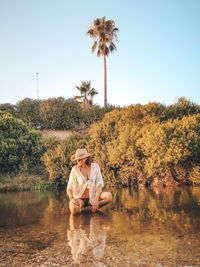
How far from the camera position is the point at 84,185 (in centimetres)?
623

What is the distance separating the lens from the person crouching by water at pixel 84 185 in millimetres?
6227

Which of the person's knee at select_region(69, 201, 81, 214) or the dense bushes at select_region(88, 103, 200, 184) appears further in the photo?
the dense bushes at select_region(88, 103, 200, 184)

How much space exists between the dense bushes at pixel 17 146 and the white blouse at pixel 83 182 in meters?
11.9

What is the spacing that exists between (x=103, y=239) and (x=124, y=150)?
10.2 metres

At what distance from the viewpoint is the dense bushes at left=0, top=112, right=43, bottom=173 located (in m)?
17.4

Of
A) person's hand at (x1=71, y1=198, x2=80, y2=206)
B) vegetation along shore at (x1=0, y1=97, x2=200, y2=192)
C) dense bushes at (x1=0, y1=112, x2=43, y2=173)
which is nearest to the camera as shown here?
person's hand at (x1=71, y1=198, x2=80, y2=206)

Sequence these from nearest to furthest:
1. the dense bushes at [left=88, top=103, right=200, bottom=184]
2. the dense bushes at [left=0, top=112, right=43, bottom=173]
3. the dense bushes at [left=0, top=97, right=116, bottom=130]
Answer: the dense bushes at [left=88, top=103, right=200, bottom=184] < the dense bushes at [left=0, top=112, right=43, bottom=173] < the dense bushes at [left=0, top=97, right=116, bottom=130]

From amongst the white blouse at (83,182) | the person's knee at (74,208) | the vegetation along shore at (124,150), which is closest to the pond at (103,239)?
the person's knee at (74,208)

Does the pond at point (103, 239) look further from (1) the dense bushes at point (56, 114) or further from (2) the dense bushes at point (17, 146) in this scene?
(1) the dense bushes at point (56, 114)

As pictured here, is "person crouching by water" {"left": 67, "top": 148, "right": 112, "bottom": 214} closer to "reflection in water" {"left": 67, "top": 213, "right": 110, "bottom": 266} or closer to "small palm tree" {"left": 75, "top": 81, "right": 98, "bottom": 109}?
"reflection in water" {"left": 67, "top": 213, "right": 110, "bottom": 266}

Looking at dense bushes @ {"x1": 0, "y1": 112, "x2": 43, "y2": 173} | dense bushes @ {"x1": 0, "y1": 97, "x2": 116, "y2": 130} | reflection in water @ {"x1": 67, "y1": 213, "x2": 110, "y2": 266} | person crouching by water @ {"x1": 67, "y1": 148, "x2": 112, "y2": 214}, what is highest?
dense bushes @ {"x1": 0, "y1": 97, "x2": 116, "y2": 130}

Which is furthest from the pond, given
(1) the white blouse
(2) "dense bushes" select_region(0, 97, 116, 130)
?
(2) "dense bushes" select_region(0, 97, 116, 130)

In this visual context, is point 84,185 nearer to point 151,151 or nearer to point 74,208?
point 74,208

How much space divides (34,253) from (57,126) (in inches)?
1037
